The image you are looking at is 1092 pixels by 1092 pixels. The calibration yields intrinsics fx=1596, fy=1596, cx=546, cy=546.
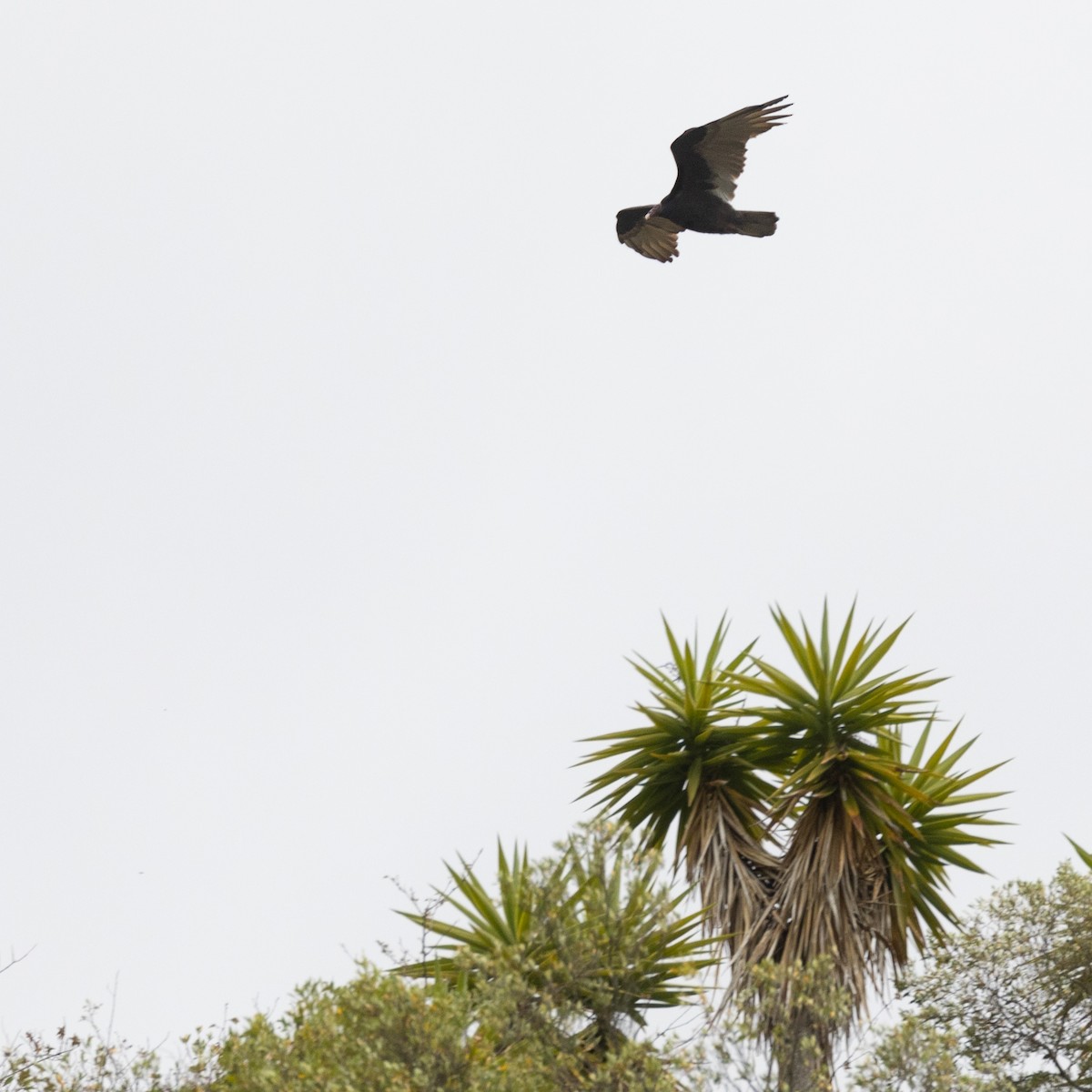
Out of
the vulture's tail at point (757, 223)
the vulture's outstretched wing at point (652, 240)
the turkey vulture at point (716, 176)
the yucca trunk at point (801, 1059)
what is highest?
the vulture's outstretched wing at point (652, 240)

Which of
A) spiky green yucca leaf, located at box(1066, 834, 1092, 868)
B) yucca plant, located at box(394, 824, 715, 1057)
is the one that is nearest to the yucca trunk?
yucca plant, located at box(394, 824, 715, 1057)

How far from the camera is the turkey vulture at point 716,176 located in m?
12.5

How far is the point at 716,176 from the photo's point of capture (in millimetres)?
13016

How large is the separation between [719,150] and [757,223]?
0.67 meters

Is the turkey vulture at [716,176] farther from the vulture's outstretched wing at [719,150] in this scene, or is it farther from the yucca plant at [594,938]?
the yucca plant at [594,938]

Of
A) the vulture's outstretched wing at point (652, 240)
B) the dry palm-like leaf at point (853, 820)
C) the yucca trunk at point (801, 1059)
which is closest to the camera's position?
the yucca trunk at point (801, 1059)

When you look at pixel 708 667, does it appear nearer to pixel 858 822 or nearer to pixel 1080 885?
pixel 858 822

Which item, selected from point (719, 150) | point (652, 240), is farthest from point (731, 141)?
point (652, 240)

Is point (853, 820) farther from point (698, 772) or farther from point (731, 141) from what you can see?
point (731, 141)

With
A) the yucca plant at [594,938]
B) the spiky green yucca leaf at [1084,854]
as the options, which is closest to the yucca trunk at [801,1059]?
the yucca plant at [594,938]

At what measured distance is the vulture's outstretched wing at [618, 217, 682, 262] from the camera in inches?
563

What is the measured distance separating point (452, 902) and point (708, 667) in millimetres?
3045

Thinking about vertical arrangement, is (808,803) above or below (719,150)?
below

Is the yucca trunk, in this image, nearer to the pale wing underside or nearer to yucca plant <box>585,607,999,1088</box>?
yucca plant <box>585,607,999,1088</box>
